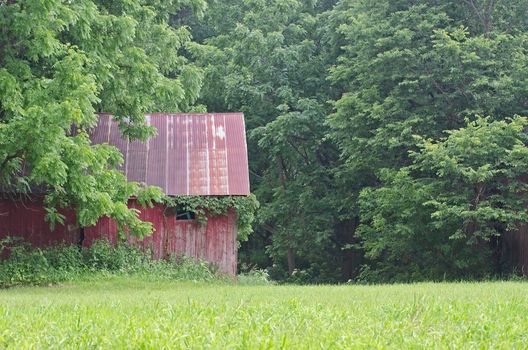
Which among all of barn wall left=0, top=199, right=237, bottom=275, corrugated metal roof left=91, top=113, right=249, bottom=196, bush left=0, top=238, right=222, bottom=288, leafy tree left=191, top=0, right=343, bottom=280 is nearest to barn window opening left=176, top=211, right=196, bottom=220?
barn wall left=0, top=199, right=237, bottom=275

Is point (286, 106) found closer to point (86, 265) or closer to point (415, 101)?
point (415, 101)

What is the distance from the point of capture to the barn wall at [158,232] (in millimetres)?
21531

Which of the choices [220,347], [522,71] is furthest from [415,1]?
[220,347]

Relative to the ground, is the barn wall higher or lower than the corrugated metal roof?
lower

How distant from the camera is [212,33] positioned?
133ft

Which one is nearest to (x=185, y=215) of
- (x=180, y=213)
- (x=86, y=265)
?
(x=180, y=213)

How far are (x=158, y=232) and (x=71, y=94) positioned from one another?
7.55 metres

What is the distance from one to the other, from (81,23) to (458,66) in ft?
49.6

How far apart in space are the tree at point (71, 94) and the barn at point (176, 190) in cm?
165

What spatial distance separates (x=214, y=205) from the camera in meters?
22.6

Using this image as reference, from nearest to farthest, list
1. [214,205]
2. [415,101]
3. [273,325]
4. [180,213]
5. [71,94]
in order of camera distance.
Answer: [273,325] → [71,94] → [214,205] → [180,213] → [415,101]

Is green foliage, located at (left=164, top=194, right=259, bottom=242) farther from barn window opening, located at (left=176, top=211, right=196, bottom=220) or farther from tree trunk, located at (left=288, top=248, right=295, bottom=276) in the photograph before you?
tree trunk, located at (left=288, top=248, right=295, bottom=276)

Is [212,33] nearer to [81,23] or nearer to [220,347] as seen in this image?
[81,23]

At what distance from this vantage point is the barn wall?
21531 mm
